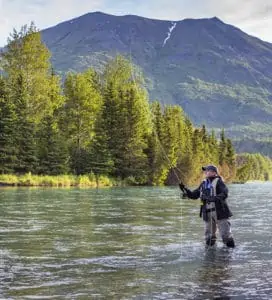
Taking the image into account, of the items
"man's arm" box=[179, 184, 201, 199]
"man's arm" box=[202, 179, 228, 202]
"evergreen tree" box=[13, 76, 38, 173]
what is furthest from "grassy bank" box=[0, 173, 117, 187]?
"man's arm" box=[202, 179, 228, 202]

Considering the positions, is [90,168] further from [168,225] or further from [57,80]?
[168,225]

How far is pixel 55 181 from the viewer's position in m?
49.0

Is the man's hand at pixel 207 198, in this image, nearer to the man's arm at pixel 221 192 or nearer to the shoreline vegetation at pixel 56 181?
the man's arm at pixel 221 192

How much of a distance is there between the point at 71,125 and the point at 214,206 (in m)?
48.2

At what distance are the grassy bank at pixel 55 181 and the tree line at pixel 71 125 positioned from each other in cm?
203

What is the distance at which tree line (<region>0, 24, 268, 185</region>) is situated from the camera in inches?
2048

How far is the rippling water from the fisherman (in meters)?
0.34

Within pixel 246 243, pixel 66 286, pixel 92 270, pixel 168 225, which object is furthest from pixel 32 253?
pixel 168 225

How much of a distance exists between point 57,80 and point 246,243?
173ft

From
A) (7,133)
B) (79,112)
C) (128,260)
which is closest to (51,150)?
(7,133)

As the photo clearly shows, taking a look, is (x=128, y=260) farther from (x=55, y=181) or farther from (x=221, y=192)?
(x=55, y=181)

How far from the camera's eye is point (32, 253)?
11.2m

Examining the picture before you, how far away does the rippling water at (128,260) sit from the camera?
7889mm

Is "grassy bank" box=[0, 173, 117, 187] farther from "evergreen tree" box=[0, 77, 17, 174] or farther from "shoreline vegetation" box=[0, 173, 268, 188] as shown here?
"evergreen tree" box=[0, 77, 17, 174]
